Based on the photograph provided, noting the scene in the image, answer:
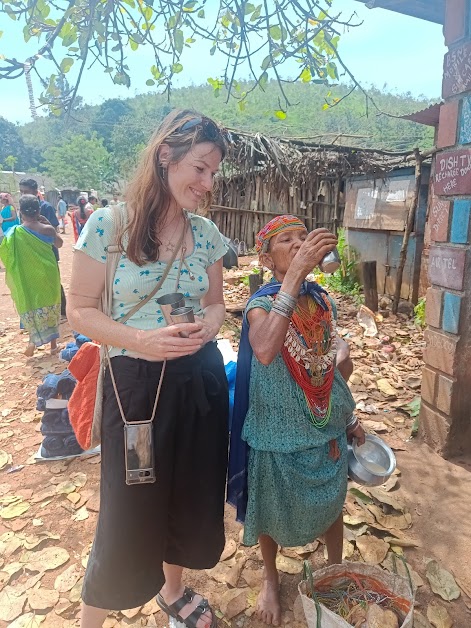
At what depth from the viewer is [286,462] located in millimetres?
1732

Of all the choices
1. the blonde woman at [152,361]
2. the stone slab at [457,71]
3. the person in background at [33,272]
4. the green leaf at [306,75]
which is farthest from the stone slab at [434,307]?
the person in background at [33,272]

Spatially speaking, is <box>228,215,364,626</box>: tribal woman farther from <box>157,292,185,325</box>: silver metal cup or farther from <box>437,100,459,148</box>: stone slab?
<box>437,100,459,148</box>: stone slab

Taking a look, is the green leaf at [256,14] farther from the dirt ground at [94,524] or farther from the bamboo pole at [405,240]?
the bamboo pole at [405,240]

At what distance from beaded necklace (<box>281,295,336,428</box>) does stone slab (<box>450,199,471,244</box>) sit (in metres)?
1.52

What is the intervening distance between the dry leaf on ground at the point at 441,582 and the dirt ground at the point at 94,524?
25 mm

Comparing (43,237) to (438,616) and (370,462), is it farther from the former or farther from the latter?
(438,616)

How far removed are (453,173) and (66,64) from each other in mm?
2387

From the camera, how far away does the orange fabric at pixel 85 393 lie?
1732mm

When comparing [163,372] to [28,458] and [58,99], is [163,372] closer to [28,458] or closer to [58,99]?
[58,99]

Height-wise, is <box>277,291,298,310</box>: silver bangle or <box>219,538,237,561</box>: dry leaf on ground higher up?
<box>277,291,298,310</box>: silver bangle

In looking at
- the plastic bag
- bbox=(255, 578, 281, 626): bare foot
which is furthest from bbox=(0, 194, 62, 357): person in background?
the plastic bag

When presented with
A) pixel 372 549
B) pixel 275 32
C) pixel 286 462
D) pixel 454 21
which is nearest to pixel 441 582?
pixel 372 549

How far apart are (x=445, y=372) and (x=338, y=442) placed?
5.09ft

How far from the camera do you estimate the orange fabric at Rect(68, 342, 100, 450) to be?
1.73 metres
